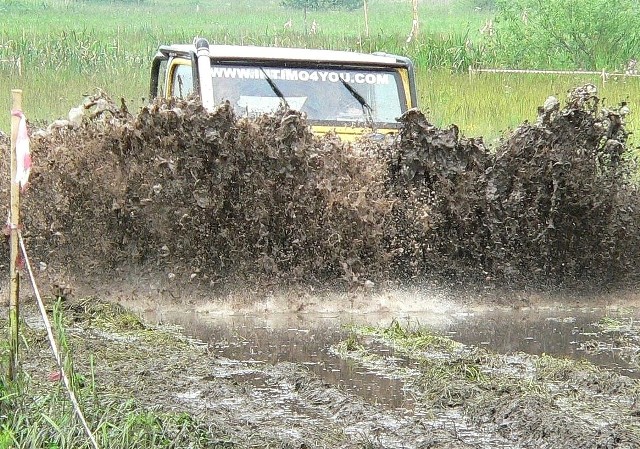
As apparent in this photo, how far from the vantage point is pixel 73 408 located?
4.70 m

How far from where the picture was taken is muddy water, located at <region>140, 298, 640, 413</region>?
21.7ft

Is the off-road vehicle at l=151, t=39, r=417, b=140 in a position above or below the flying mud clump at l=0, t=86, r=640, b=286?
above

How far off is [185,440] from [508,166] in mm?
4710

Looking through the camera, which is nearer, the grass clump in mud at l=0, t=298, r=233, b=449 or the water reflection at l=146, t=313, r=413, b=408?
the grass clump in mud at l=0, t=298, r=233, b=449

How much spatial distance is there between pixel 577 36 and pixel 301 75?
17245mm

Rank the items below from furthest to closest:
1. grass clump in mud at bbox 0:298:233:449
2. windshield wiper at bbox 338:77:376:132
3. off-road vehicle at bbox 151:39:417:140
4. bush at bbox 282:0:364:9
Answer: bush at bbox 282:0:364:9
windshield wiper at bbox 338:77:376:132
off-road vehicle at bbox 151:39:417:140
grass clump in mud at bbox 0:298:233:449

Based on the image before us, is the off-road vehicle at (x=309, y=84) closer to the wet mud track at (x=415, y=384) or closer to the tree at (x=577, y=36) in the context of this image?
the wet mud track at (x=415, y=384)

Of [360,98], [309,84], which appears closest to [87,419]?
[309,84]

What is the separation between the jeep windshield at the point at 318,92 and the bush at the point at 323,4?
40588mm

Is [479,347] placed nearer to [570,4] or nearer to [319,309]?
[319,309]

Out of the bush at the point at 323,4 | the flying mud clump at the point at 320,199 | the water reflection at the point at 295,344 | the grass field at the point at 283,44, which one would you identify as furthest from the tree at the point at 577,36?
the bush at the point at 323,4

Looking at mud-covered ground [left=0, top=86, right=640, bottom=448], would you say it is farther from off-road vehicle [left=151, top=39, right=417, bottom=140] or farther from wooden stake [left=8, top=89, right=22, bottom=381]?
wooden stake [left=8, top=89, right=22, bottom=381]

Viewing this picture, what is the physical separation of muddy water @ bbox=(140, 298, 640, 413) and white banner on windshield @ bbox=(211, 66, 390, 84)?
192cm

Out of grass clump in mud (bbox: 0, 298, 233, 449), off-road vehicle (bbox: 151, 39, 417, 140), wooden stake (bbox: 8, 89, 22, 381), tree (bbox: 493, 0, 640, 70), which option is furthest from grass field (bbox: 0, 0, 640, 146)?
grass clump in mud (bbox: 0, 298, 233, 449)
